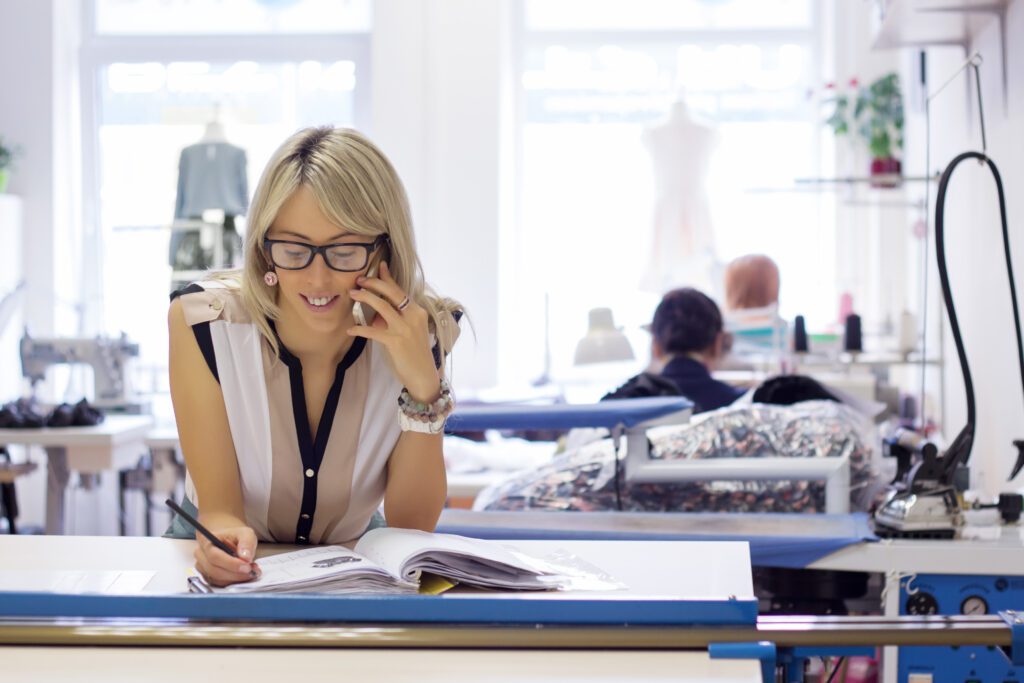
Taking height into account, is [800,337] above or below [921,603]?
above

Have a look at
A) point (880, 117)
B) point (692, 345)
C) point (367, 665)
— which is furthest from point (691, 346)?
point (880, 117)

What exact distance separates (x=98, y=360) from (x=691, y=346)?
2070 millimetres

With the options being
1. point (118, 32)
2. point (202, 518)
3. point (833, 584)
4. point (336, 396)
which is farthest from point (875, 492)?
point (118, 32)

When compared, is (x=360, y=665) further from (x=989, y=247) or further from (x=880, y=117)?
(x=880, y=117)

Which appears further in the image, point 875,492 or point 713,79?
point 713,79

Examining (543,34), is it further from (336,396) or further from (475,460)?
(336,396)

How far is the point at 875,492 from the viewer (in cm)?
249

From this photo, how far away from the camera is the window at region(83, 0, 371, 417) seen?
6.36 metres

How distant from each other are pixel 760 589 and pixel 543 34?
4656 millimetres

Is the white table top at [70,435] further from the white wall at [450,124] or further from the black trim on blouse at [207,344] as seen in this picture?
Result: the black trim on blouse at [207,344]

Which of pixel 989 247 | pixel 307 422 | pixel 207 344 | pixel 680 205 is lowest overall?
pixel 307 422

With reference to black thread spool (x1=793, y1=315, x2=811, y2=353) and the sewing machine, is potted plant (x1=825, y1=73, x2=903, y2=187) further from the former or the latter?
the sewing machine

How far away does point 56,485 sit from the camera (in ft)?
13.0

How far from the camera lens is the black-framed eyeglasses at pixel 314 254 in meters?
1.53
